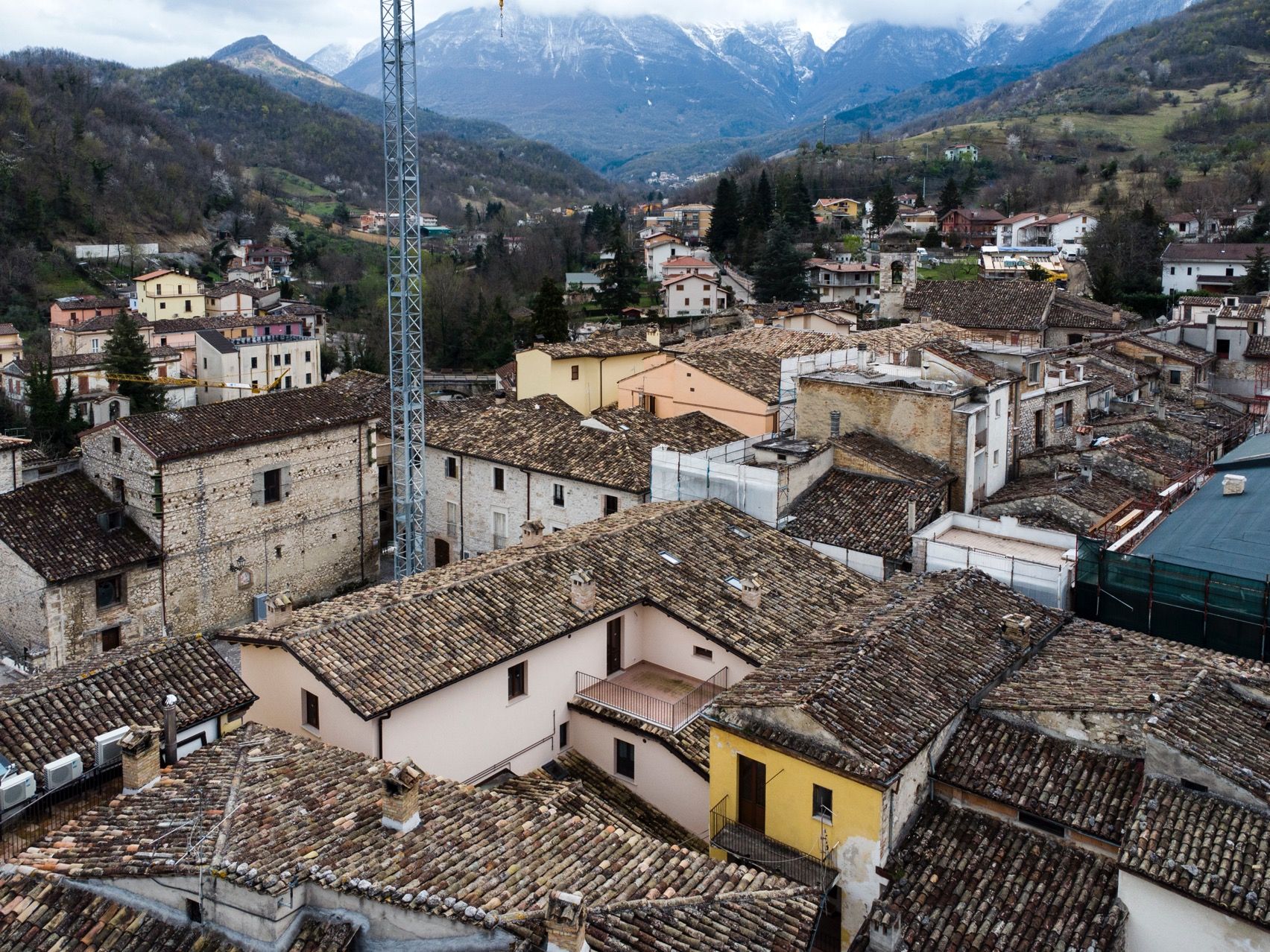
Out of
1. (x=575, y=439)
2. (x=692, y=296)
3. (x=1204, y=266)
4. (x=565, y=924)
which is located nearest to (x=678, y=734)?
(x=565, y=924)

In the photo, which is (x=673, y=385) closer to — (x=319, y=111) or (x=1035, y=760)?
(x=1035, y=760)

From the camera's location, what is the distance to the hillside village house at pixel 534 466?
24.1 metres

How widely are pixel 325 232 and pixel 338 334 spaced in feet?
157

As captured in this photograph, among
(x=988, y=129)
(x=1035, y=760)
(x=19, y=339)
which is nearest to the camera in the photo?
(x=1035, y=760)

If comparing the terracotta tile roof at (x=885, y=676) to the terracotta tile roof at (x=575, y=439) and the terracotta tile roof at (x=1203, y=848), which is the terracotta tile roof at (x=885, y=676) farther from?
the terracotta tile roof at (x=575, y=439)

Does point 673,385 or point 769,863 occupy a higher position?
point 673,385

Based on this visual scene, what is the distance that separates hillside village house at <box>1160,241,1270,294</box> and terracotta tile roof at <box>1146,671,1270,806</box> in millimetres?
50899

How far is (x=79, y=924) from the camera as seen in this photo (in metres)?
9.13

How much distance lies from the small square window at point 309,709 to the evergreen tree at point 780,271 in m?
50.0

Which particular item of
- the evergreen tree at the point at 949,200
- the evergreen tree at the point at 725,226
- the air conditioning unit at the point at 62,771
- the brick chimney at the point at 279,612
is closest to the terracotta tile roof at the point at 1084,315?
the brick chimney at the point at 279,612

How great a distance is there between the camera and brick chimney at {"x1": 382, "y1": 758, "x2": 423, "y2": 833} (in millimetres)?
9945

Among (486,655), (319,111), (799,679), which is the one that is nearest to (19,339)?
(486,655)

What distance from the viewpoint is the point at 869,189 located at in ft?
330

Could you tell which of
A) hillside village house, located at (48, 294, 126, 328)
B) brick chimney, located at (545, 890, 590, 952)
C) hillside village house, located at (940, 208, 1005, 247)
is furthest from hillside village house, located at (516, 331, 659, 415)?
hillside village house, located at (940, 208, 1005, 247)
